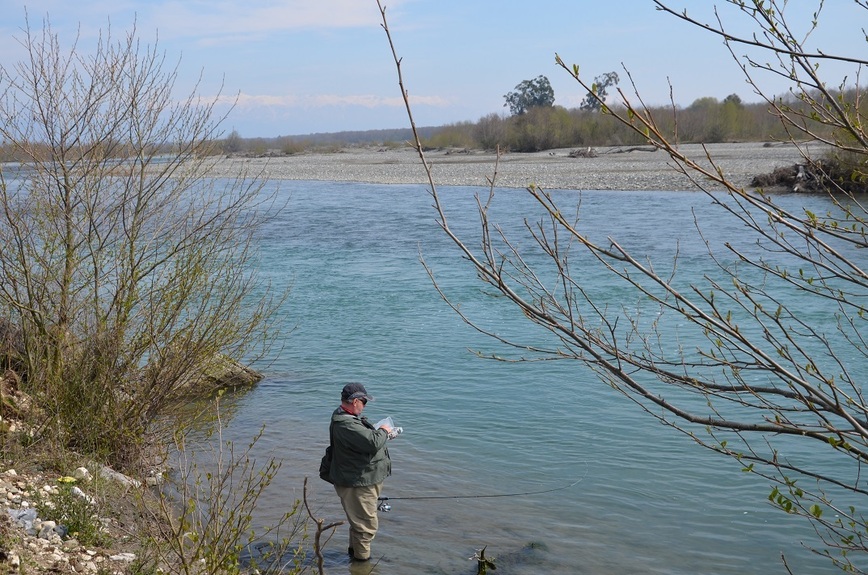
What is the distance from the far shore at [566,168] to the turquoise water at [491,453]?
13.1 meters

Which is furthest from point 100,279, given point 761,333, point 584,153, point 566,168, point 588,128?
point 588,128

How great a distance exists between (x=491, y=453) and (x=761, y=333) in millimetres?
5998

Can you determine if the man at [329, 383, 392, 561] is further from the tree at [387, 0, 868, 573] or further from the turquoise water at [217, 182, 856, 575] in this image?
the tree at [387, 0, 868, 573]

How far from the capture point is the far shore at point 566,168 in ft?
124

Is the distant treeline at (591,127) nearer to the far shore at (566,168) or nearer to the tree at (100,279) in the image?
the far shore at (566,168)

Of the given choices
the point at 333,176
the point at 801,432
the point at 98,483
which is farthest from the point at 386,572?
the point at 333,176

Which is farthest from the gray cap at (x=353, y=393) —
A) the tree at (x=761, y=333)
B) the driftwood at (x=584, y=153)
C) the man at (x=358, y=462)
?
the driftwood at (x=584, y=153)

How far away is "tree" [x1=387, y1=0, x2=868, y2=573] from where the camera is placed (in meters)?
3.18

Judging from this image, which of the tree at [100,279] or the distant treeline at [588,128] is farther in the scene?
the distant treeline at [588,128]

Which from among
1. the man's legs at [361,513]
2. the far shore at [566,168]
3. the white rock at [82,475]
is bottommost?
the man's legs at [361,513]

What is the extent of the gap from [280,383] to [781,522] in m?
7.56

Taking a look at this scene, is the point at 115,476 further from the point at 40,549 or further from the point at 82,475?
the point at 40,549

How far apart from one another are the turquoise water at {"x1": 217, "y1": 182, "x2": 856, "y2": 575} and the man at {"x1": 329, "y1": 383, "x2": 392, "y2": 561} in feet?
1.33

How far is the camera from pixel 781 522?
8.42m
